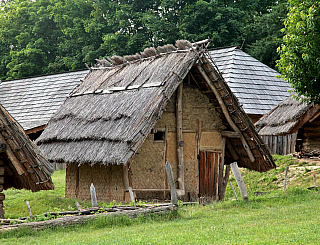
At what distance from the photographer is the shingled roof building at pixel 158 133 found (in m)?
14.1

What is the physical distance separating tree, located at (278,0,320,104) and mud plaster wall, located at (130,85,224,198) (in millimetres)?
2682

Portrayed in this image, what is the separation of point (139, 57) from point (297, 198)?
7239mm

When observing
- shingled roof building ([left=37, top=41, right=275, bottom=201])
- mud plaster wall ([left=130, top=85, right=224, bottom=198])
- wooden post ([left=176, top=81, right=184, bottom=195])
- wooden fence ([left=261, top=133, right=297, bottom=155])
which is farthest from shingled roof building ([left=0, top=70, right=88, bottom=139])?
wooden post ([left=176, top=81, right=184, bottom=195])

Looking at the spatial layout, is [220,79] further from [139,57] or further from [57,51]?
[57,51]

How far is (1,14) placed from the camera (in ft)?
152

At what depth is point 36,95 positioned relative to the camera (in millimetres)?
31344

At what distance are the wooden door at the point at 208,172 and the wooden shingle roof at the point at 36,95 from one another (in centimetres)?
1370

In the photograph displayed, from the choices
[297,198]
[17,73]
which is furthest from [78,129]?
[17,73]

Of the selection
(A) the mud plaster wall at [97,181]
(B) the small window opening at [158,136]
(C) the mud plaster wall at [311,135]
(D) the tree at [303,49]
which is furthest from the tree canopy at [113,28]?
(A) the mud plaster wall at [97,181]

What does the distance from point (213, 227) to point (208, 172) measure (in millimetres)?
5468

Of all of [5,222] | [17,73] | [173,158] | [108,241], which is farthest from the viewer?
[17,73]

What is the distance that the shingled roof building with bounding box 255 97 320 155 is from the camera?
20.7 meters

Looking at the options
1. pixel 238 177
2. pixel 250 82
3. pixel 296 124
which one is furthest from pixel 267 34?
pixel 238 177

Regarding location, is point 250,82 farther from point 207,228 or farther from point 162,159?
point 207,228
